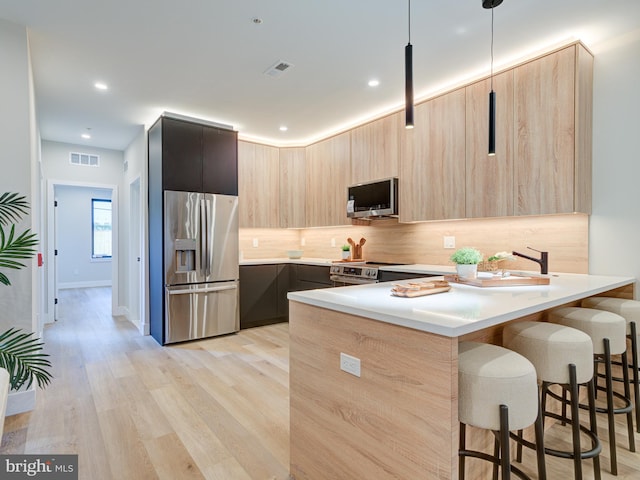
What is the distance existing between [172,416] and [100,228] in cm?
859

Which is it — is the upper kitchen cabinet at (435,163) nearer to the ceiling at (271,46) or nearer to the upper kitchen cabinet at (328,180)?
the ceiling at (271,46)

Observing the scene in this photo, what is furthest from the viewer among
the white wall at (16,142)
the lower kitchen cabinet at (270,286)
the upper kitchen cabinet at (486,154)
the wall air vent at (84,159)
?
the wall air vent at (84,159)

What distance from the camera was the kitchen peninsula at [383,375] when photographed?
3.87ft

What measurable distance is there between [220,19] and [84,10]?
87 centimetres

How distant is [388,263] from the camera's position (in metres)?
4.41

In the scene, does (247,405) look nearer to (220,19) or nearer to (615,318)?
(615,318)

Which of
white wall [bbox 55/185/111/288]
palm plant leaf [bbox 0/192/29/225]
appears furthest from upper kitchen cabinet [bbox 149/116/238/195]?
white wall [bbox 55/185/111/288]

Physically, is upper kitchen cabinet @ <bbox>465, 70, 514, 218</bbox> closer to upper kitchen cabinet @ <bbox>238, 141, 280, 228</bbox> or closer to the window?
upper kitchen cabinet @ <bbox>238, 141, 280, 228</bbox>

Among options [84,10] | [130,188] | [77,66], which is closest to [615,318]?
[84,10]

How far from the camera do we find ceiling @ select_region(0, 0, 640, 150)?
230 centimetres

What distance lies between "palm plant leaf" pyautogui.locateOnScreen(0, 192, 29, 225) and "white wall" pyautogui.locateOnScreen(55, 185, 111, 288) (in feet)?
23.1

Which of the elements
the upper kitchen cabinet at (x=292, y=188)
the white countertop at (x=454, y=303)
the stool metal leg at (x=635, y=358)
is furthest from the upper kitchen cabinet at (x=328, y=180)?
the stool metal leg at (x=635, y=358)

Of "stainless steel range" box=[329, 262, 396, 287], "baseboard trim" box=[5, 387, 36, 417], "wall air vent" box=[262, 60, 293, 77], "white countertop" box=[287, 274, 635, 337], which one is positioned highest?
"wall air vent" box=[262, 60, 293, 77]

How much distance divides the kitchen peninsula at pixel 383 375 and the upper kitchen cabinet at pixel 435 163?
5.38ft
